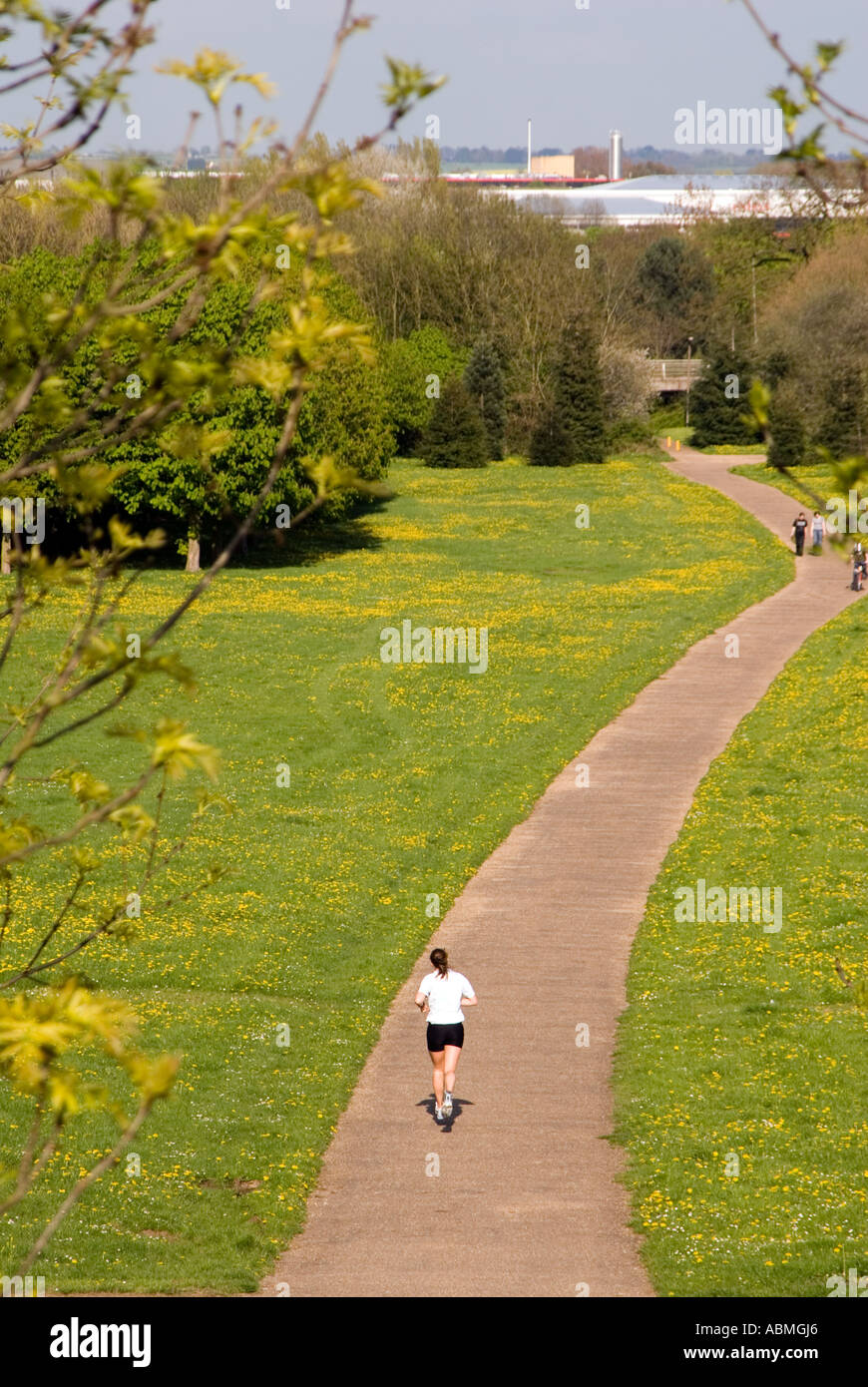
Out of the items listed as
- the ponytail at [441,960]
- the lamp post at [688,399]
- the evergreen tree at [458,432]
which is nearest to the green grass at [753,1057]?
the ponytail at [441,960]

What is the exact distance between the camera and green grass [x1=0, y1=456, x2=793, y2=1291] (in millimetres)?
10594

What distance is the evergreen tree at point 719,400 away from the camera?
67750 mm

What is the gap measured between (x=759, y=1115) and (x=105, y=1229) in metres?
4.95

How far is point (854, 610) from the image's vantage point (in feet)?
119

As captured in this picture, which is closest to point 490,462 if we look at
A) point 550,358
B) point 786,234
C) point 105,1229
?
point 550,358

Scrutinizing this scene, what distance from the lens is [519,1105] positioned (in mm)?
11852

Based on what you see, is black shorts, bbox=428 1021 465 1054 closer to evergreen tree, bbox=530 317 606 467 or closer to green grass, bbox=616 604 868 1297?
green grass, bbox=616 604 868 1297

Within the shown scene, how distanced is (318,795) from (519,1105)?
11318 millimetres

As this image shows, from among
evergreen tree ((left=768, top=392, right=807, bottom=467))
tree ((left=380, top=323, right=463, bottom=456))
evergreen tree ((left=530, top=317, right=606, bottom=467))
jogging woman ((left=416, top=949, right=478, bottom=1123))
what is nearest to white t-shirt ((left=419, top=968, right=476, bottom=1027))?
jogging woman ((left=416, top=949, right=478, bottom=1123))
